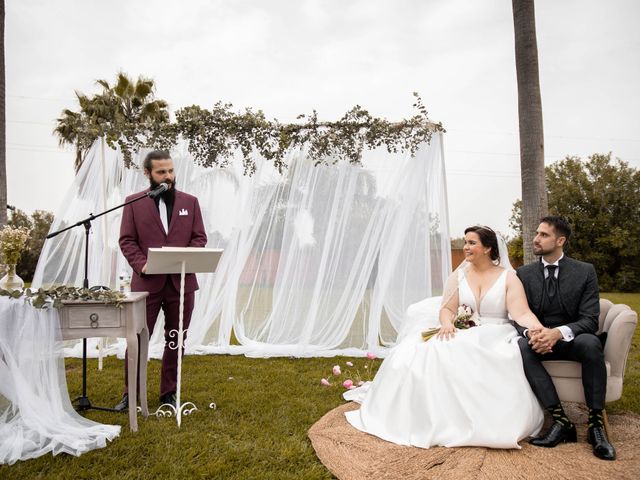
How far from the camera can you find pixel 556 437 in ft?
9.06

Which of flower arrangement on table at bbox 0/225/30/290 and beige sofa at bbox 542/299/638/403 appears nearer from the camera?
flower arrangement on table at bbox 0/225/30/290

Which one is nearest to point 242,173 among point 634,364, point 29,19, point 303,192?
point 303,192

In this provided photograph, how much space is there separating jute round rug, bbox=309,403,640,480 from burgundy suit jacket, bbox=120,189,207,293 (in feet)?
5.01

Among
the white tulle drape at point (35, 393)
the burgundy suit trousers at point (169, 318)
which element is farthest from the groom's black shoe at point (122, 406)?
the white tulle drape at point (35, 393)

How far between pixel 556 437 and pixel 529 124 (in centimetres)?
296

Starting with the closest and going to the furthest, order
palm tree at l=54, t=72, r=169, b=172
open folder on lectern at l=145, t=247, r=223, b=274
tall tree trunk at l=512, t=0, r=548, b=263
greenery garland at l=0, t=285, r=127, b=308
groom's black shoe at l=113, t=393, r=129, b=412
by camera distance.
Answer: greenery garland at l=0, t=285, r=127, b=308 → open folder on lectern at l=145, t=247, r=223, b=274 → groom's black shoe at l=113, t=393, r=129, b=412 → tall tree trunk at l=512, t=0, r=548, b=263 → palm tree at l=54, t=72, r=169, b=172

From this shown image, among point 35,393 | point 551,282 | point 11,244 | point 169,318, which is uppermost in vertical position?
point 11,244

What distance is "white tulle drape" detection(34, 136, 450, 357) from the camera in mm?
5398

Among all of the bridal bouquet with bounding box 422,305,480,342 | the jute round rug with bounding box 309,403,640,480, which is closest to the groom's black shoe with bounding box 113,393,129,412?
the jute round rug with bounding box 309,403,640,480

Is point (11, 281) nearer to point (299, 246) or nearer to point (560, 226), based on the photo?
point (299, 246)

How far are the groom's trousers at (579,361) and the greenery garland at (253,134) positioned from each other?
2996 mm

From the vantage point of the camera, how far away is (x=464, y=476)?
236 cm

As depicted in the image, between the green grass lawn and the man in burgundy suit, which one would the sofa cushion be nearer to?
the green grass lawn

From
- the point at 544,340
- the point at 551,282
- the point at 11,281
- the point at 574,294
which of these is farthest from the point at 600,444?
the point at 11,281
